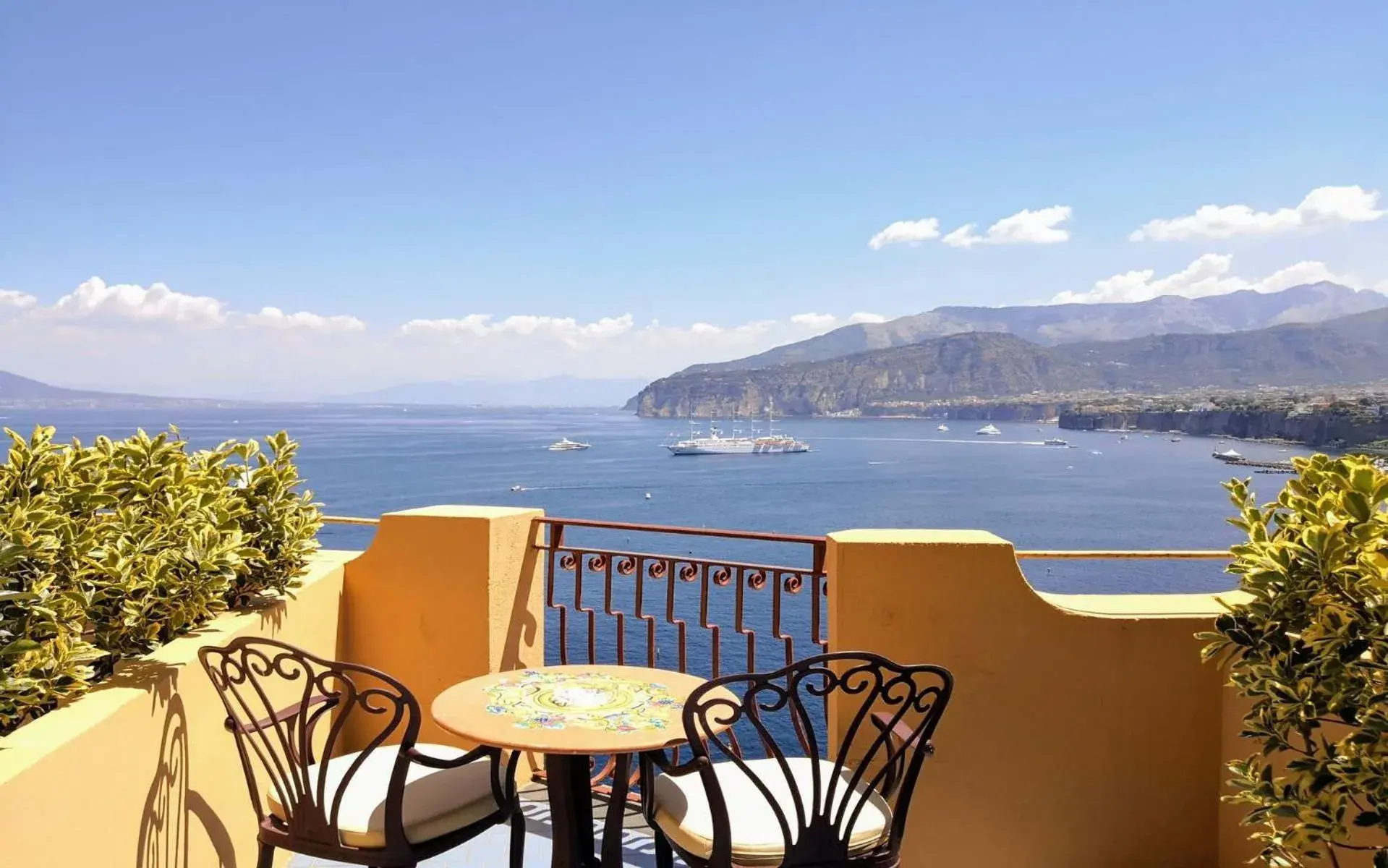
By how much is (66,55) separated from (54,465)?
1060 inches

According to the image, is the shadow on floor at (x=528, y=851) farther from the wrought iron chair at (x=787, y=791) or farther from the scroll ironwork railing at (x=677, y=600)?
the wrought iron chair at (x=787, y=791)

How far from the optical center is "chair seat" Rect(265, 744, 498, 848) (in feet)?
6.57

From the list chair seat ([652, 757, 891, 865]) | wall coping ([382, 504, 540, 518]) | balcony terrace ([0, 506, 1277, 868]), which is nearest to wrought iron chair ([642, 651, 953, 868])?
chair seat ([652, 757, 891, 865])

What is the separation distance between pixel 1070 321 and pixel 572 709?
16059 cm

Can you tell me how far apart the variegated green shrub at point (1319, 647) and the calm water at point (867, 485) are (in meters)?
24.5

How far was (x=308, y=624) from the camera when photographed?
319 centimetres

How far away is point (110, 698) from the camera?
204cm

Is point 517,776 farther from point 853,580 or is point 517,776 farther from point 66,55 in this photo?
point 66,55

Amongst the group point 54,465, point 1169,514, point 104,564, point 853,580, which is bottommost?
point 1169,514

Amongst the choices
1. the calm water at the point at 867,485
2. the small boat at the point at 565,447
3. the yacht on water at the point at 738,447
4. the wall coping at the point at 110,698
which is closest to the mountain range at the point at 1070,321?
the calm water at the point at 867,485

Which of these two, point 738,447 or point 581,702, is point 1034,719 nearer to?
point 581,702

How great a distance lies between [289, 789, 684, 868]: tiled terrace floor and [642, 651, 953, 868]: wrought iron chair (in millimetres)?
805

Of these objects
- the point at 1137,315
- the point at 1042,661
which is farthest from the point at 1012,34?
the point at 1137,315

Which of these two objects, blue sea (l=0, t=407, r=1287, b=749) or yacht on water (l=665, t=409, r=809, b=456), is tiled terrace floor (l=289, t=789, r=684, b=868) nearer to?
blue sea (l=0, t=407, r=1287, b=749)
